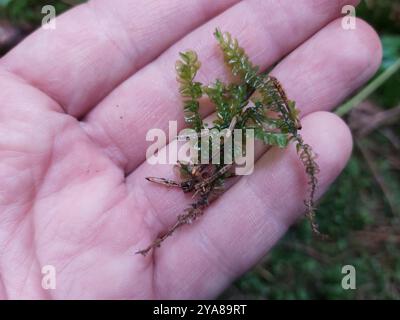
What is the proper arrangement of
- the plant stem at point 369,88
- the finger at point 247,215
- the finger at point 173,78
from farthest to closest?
the plant stem at point 369,88, the finger at point 173,78, the finger at point 247,215

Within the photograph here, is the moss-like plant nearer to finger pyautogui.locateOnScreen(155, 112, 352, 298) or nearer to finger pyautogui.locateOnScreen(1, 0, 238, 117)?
finger pyautogui.locateOnScreen(155, 112, 352, 298)

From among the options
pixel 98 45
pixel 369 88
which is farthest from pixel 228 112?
pixel 369 88

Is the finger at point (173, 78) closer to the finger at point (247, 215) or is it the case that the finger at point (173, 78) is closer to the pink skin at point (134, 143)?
the pink skin at point (134, 143)

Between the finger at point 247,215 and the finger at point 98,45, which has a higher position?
the finger at point 98,45

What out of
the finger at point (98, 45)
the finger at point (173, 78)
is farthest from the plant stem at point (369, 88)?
the finger at point (98, 45)

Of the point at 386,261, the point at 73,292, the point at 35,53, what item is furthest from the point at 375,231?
the point at 35,53

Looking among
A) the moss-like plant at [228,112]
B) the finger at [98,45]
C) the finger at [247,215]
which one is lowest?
the finger at [247,215]

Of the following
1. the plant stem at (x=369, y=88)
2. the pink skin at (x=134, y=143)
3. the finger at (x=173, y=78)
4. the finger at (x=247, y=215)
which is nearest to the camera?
the pink skin at (x=134, y=143)
